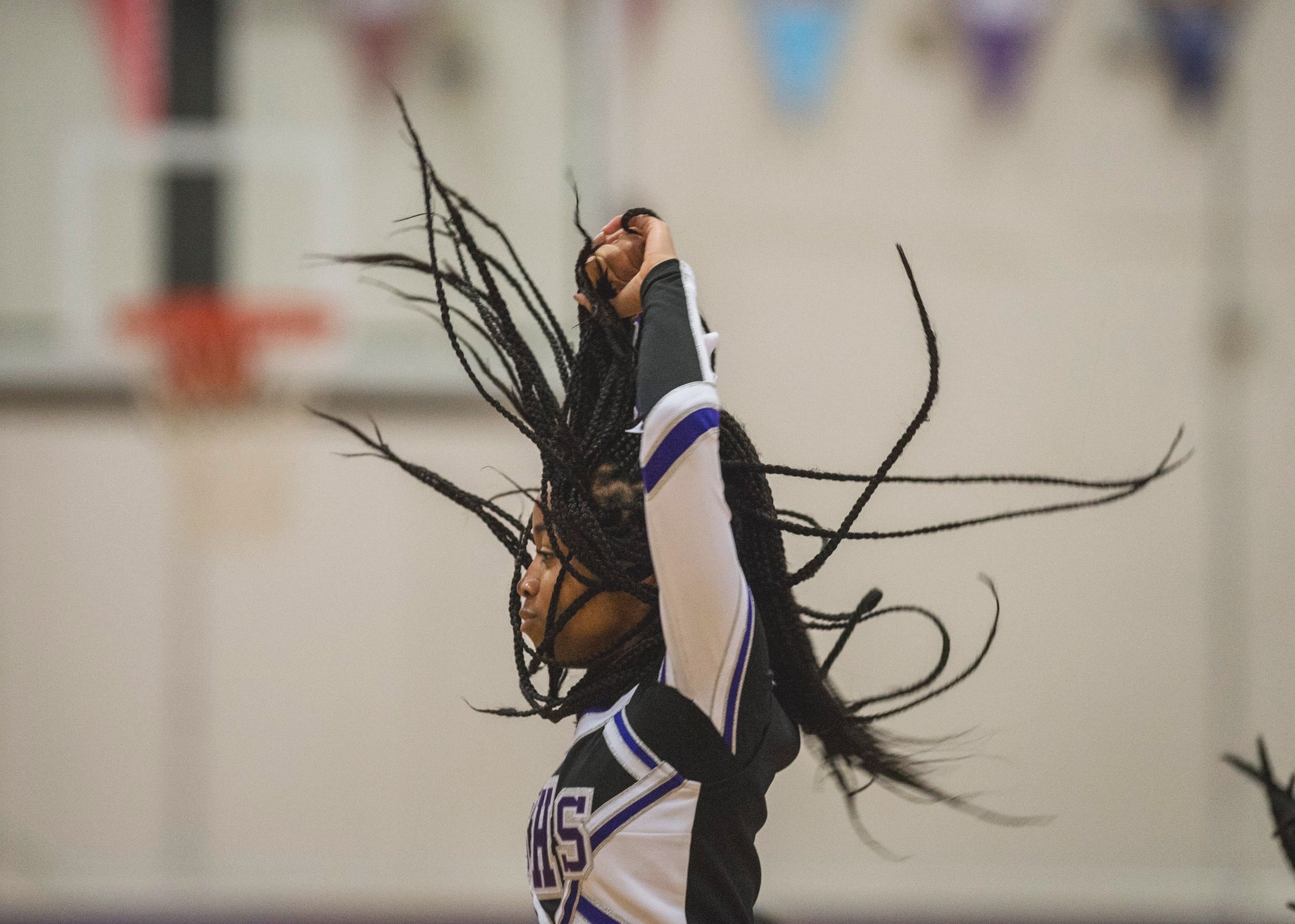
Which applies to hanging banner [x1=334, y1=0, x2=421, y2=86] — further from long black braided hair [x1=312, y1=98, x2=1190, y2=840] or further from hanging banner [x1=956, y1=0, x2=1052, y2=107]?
long black braided hair [x1=312, y1=98, x2=1190, y2=840]

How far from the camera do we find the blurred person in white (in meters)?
0.98

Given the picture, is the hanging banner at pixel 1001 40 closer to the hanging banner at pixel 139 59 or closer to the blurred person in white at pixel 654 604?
the hanging banner at pixel 139 59

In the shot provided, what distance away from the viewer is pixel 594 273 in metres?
1.16

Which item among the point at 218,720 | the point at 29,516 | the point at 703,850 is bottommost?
the point at 218,720

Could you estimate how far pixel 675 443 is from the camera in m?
0.96

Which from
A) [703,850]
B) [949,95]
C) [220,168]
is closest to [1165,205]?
[949,95]

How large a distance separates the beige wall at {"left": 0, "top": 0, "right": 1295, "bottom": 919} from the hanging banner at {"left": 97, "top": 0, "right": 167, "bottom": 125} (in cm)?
18

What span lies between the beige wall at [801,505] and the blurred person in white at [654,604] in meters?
2.55

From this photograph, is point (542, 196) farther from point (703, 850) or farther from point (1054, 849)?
point (703, 850)

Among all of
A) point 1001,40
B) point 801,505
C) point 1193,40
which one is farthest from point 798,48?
point 801,505

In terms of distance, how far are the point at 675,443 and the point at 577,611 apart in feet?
0.73

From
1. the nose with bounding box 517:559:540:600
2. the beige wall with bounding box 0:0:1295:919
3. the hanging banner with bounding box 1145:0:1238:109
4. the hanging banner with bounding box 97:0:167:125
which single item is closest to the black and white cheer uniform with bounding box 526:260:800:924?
the nose with bounding box 517:559:540:600

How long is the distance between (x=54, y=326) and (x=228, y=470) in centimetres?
63

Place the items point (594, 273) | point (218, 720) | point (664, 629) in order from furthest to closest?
point (218, 720)
point (594, 273)
point (664, 629)
